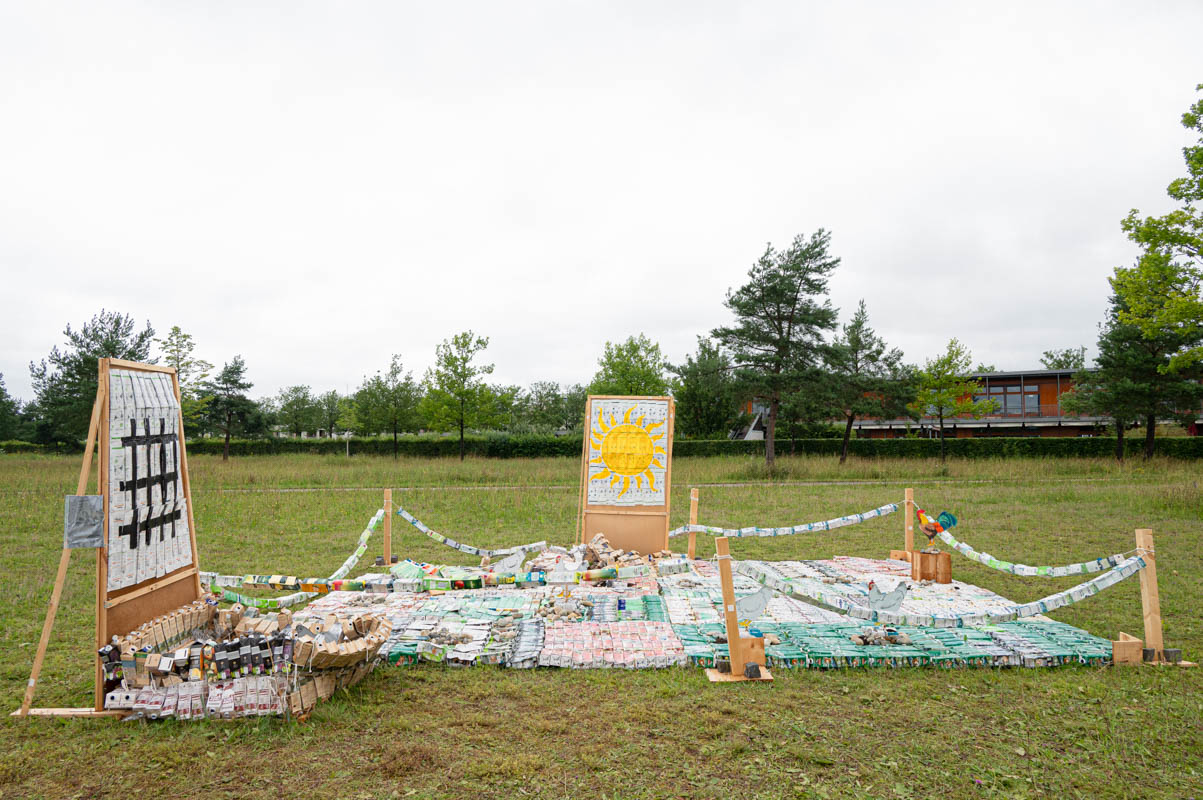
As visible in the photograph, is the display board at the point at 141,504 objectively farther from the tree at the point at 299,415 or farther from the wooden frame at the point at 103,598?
the tree at the point at 299,415

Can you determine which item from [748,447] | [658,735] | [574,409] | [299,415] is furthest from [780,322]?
[299,415]

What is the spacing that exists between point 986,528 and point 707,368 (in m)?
14.5

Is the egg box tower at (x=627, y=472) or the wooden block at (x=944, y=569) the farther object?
the egg box tower at (x=627, y=472)

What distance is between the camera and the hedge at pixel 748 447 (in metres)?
30.2

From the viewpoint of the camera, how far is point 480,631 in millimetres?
6129

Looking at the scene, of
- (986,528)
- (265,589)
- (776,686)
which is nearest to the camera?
(776,686)

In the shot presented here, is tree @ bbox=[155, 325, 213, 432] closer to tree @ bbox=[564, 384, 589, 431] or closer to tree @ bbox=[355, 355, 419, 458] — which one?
tree @ bbox=[355, 355, 419, 458]

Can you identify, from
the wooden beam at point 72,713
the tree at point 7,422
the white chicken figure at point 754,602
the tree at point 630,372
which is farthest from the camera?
the tree at point 7,422

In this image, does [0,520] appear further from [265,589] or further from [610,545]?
[610,545]

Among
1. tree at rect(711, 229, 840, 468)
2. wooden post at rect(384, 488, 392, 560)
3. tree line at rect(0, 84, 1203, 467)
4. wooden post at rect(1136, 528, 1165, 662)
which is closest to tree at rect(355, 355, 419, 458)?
tree line at rect(0, 84, 1203, 467)

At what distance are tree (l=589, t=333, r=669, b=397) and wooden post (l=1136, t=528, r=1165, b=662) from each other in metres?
32.1

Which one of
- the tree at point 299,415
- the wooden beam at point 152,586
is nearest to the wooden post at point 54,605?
the wooden beam at point 152,586

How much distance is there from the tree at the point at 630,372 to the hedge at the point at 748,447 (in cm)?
487

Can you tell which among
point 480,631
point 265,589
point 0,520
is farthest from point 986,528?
point 0,520
